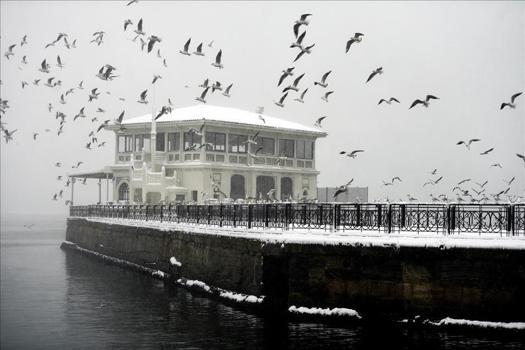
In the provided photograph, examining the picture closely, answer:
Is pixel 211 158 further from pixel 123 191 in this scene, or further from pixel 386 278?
pixel 386 278

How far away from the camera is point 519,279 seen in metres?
20.8

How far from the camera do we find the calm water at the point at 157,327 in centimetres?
2069

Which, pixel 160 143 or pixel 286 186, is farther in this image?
pixel 286 186

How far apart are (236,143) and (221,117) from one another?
8.06 feet

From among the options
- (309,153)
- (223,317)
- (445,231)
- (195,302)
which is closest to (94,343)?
(223,317)

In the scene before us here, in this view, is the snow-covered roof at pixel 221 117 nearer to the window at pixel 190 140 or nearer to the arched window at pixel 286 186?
the window at pixel 190 140

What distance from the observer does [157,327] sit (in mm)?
24188

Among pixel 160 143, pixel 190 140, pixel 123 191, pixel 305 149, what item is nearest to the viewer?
pixel 190 140

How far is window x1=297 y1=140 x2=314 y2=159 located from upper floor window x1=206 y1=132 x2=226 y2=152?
26.5 feet

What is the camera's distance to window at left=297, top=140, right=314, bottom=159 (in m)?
58.4

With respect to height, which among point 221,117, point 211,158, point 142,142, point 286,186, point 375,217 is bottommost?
point 375,217

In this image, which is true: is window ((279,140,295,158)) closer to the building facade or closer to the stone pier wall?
the building facade

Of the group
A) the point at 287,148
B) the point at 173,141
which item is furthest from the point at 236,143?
the point at 287,148

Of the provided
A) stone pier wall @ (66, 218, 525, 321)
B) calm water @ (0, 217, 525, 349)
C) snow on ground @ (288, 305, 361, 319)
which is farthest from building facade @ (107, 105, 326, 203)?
snow on ground @ (288, 305, 361, 319)
